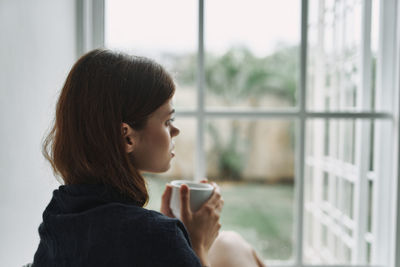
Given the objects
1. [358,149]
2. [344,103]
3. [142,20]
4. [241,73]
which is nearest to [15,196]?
[142,20]

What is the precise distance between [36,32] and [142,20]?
496 millimetres

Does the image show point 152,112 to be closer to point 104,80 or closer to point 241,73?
point 104,80

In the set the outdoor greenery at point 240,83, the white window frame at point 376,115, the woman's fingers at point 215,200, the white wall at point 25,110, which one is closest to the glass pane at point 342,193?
the white window frame at point 376,115

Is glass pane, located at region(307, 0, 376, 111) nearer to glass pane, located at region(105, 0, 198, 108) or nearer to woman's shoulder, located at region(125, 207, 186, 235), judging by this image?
glass pane, located at region(105, 0, 198, 108)

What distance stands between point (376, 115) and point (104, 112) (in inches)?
40.0

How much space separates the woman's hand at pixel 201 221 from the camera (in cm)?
77

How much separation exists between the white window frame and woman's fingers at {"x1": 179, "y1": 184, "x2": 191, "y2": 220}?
0.43 metres

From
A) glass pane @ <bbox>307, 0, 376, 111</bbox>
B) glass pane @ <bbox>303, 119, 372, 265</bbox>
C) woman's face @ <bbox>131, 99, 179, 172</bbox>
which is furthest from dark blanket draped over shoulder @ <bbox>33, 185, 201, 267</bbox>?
glass pane @ <bbox>307, 0, 376, 111</bbox>

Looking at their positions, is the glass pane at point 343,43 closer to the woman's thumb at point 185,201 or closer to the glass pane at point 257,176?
the woman's thumb at point 185,201

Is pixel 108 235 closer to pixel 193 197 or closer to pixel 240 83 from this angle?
pixel 193 197

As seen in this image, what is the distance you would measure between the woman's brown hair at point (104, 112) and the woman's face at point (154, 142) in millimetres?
19

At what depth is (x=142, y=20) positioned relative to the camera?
1271 mm

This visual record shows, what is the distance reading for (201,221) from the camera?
2.56ft

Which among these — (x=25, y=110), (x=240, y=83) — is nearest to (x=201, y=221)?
(x=25, y=110)
